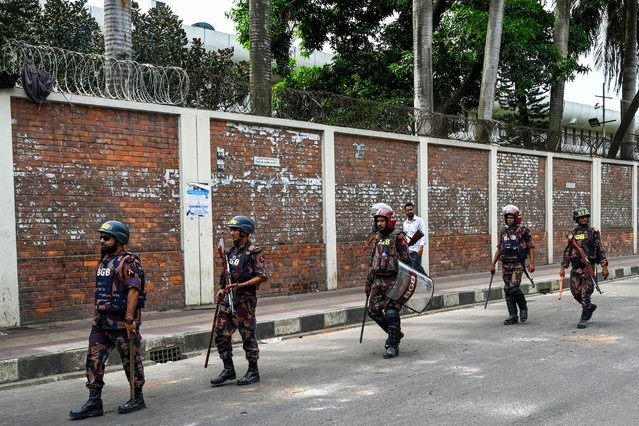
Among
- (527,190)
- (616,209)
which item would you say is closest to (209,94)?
(527,190)

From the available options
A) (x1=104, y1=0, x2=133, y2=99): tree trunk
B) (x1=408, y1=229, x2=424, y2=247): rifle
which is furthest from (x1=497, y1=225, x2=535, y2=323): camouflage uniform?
(x1=104, y1=0, x2=133, y2=99): tree trunk

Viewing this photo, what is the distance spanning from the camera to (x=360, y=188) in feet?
45.4

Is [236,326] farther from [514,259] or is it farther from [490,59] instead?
[490,59]

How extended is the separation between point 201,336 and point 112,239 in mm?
3233

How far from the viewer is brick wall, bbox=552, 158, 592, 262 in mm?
20594

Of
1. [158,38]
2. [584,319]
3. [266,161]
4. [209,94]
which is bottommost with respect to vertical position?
[584,319]

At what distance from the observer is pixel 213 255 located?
10.9m

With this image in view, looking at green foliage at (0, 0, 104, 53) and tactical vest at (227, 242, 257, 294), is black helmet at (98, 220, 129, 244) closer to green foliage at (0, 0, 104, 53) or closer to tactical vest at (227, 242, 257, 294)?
tactical vest at (227, 242, 257, 294)

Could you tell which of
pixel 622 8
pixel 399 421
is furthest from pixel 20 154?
pixel 622 8

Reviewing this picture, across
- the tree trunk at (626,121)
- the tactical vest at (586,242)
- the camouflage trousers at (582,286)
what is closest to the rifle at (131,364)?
the camouflage trousers at (582,286)

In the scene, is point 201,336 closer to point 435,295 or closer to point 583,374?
point 583,374

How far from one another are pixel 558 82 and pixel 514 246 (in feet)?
45.8

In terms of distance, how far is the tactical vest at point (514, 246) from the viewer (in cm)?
938

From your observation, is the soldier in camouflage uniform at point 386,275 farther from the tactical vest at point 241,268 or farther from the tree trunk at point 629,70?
the tree trunk at point 629,70
